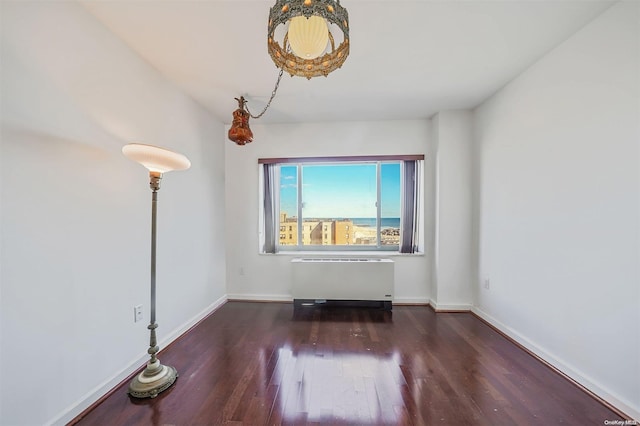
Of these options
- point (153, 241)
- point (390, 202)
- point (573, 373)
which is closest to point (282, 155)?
point (390, 202)

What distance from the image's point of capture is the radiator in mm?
2977

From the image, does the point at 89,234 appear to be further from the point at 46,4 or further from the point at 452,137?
the point at 452,137

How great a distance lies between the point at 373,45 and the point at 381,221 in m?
2.22

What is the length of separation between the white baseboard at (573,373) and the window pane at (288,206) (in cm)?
264

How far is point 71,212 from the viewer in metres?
1.42

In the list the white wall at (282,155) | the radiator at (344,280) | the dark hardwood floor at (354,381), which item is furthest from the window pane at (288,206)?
the dark hardwood floor at (354,381)

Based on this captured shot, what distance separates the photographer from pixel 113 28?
162cm

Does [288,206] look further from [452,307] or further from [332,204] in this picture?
[452,307]

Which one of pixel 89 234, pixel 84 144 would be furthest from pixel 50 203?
pixel 84 144

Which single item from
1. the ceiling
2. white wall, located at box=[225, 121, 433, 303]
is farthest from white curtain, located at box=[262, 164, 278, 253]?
the ceiling

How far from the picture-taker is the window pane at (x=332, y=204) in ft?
11.5

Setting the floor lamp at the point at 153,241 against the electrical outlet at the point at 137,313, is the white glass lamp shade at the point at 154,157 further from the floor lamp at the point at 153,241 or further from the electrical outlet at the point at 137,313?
the electrical outlet at the point at 137,313

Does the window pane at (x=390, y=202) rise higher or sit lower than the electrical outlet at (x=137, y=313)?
higher

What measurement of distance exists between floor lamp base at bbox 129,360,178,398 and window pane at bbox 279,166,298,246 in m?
2.01
